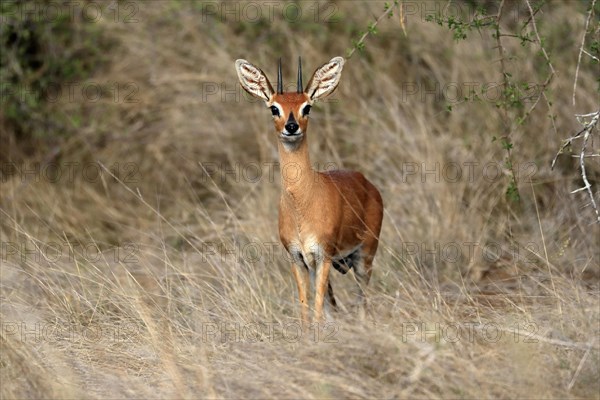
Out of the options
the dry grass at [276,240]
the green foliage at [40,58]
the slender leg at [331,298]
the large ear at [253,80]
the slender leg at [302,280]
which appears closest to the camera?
the dry grass at [276,240]

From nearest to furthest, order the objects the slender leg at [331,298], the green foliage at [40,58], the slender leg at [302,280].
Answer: the slender leg at [302,280] → the slender leg at [331,298] → the green foliage at [40,58]

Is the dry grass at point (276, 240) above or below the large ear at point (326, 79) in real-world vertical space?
below

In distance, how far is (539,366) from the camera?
5.73 meters

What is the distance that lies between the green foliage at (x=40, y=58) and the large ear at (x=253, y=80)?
228 inches

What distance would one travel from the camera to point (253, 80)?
7.85 meters

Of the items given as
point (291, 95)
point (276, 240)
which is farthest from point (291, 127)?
point (276, 240)

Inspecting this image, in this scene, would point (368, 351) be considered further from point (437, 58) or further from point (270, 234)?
point (437, 58)

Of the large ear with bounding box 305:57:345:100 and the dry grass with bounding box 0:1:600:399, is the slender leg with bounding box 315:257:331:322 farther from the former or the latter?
the large ear with bounding box 305:57:345:100

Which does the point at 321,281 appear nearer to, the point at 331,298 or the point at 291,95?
the point at 331,298

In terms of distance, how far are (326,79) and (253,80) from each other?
1.77ft

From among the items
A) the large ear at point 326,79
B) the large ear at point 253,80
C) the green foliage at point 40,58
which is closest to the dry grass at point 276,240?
the green foliage at point 40,58

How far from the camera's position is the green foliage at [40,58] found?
13148 mm

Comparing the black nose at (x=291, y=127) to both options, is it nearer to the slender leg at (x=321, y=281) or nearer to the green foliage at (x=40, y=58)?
the slender leg at (x=321, y=281)

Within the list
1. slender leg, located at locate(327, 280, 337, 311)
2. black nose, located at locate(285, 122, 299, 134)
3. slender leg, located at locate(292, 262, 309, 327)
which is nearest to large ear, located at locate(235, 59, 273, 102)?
black nose, located at locate(285, 122, 299, 134)
